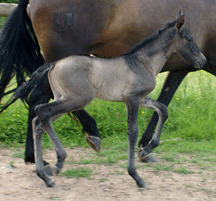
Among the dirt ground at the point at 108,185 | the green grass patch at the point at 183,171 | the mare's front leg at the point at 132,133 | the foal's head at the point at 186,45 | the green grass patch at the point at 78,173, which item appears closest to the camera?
the dirt ground at the point at 108,185

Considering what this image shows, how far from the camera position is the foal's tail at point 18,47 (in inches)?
143

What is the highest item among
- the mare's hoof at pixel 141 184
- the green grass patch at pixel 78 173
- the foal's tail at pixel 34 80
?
the foal's tail at pixel 34 80

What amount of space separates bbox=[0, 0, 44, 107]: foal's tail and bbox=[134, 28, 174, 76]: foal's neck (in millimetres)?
1373

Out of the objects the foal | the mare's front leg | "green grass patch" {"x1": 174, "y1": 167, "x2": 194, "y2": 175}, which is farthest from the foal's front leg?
"green grass patch" {"x1": 174, "y1": 167, "x2": 194, "y2": 175}

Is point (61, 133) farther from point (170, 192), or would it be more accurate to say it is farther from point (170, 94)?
point (170, 192)

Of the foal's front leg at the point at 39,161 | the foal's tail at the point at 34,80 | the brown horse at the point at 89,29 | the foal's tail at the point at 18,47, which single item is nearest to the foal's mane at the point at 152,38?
the brown horse at the point at 89,29

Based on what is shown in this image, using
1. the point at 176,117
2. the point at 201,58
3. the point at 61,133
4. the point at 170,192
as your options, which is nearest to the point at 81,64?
the point at 201,58

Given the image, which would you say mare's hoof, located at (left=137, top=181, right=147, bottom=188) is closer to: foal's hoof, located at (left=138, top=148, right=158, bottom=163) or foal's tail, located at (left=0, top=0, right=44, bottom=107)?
foal's hoof, located at (left=138, top=148, right=158, bottom=163)

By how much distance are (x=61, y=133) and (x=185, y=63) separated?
1.96m

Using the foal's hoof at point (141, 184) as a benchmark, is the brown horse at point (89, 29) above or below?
above

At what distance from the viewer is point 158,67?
304 centimetres

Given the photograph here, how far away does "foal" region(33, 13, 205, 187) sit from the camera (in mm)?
2736

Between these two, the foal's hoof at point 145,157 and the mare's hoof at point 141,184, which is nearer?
the mare's hoof at point 141,184

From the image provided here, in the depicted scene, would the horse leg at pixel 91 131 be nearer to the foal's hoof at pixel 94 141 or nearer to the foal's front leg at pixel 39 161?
the foal's hoof at pixel 94 141
